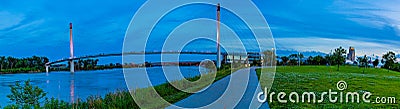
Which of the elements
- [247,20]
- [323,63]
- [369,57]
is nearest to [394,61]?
[369,57]

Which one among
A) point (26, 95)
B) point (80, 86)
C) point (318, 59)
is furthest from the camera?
point (318, 59)

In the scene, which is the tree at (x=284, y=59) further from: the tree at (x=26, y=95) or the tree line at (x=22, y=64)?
the tree at (x=26, y=95)

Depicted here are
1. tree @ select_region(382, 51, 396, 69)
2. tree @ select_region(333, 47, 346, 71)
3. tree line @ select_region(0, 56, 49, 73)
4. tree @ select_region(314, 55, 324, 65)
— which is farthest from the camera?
tree line @ select_region(0, 56, 49, 73)

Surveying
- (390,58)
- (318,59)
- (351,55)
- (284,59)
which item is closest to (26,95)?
(390,58)

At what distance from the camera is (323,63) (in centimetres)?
4466

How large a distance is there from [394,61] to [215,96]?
24.4 meters

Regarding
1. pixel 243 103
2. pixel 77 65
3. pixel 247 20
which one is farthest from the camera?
pixel 77 65

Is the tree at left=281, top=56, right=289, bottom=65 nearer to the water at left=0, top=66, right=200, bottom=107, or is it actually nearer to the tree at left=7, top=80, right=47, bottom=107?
the water at left=0, top=66, right=200, bottom=107

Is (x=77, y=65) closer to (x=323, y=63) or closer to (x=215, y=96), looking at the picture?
(x=323, y=63)

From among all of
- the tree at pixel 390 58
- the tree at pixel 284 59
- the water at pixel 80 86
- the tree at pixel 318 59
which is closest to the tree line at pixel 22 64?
the water at pixel 80 86

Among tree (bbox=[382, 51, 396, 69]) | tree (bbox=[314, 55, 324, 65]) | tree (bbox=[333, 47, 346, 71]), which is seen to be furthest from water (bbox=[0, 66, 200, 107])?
tree (bbox=[314, 55, 324, 65])

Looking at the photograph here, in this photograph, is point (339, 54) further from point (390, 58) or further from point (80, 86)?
point (80, 86)

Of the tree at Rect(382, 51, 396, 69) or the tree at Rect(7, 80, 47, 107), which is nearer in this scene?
the tree at Rect(7, 80, 47, 107)

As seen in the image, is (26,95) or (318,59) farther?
(318,59)
